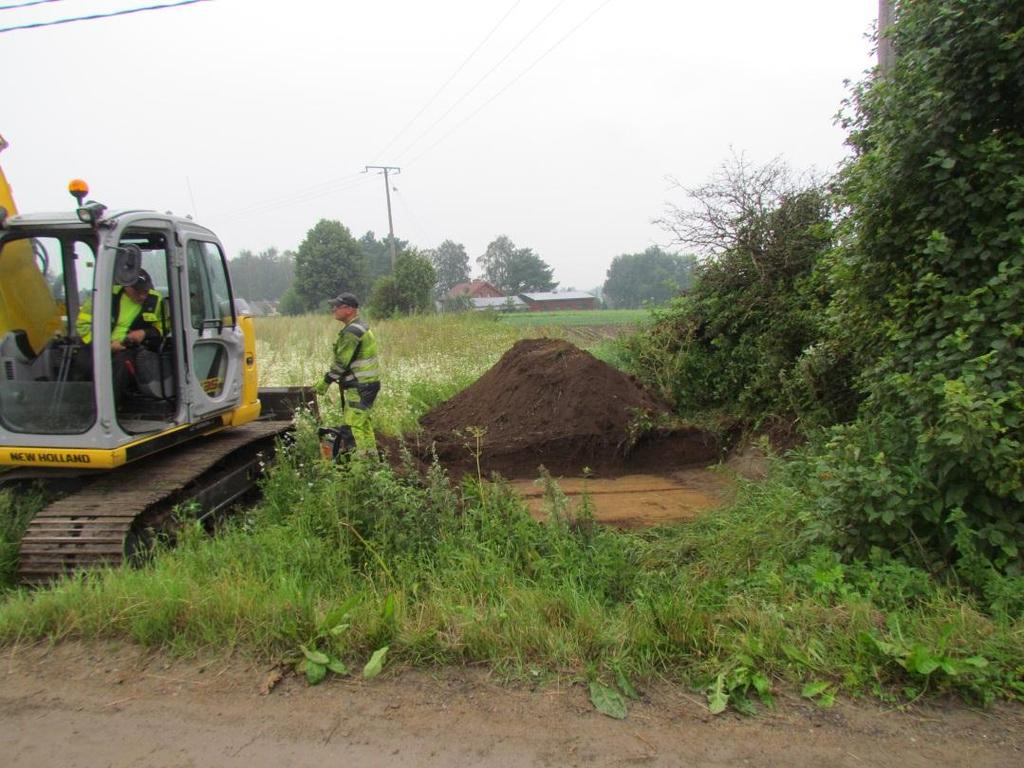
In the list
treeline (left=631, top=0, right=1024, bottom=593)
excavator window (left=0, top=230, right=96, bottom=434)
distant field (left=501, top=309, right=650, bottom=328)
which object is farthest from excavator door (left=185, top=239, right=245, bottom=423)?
distant field (left=501, top=309, right=650, bottom=328)

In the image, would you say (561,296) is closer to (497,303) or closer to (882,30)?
(497,303)

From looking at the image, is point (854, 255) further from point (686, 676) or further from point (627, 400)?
point (627, 400)

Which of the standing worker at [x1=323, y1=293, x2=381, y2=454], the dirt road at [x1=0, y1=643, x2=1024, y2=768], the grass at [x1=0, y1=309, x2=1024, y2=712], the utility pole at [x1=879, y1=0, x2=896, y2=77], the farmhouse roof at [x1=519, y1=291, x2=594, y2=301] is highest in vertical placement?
the farmhouse roof at [x1=519, y1=291, x2=594, y2=301]

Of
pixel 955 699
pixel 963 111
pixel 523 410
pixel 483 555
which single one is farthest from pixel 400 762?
pixel 523 410

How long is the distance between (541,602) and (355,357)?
13.1 ft

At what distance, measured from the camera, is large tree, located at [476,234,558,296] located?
88.6m

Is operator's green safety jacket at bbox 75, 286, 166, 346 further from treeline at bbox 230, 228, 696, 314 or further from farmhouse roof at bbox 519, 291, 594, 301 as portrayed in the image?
farmhouse roof at bbox 519, 291, 594, 301

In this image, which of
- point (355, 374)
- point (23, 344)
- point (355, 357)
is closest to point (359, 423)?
point (355, 374)

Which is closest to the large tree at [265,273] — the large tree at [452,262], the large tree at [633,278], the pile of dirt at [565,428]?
the large tree at [452,262]

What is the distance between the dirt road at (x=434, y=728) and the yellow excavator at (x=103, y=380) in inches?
55.3

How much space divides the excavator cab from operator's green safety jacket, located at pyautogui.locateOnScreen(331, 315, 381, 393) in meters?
1.39

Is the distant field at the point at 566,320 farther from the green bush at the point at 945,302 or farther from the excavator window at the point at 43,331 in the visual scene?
the excavator window at the point at 43,331

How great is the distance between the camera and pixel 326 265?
163 feet

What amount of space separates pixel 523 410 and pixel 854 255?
481 centimetres
